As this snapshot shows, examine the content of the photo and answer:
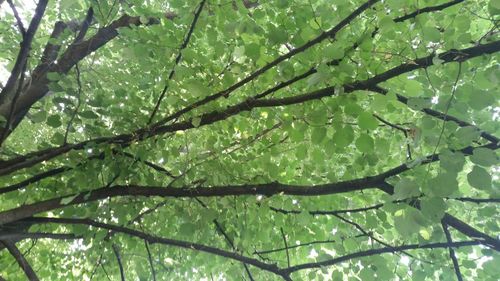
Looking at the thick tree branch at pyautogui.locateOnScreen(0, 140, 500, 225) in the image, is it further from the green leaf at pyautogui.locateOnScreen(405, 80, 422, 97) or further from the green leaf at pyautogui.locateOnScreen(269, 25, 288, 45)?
the green leaf at pyautogui.locateOnScreen(269, 25, 288, 45)

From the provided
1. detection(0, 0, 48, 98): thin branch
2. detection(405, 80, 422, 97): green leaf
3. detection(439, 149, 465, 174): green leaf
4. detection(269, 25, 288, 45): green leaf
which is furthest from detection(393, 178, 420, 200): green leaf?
detection(0, 0, 48, 98): thin branch

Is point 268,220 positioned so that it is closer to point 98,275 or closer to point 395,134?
point 395,134

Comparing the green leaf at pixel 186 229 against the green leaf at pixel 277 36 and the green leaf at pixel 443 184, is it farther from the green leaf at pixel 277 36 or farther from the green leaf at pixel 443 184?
the green leaf at pixel 443 184

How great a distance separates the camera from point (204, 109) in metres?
2.22

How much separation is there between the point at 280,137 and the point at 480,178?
1.55m

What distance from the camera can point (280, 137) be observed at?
8.91 feet

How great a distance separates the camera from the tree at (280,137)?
1533mm

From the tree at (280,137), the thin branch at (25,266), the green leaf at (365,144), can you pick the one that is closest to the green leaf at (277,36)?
the tree at (280,137)

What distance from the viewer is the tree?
1533 mm

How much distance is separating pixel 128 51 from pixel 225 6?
2.01ft

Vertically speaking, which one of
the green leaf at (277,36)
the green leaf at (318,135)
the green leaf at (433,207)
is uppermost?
the green leaf at (277,36)

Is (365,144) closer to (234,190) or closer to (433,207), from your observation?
(433,207)

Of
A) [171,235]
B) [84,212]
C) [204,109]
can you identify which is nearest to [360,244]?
[204,109]

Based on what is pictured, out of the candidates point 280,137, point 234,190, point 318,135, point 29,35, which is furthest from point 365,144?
point 29,35
